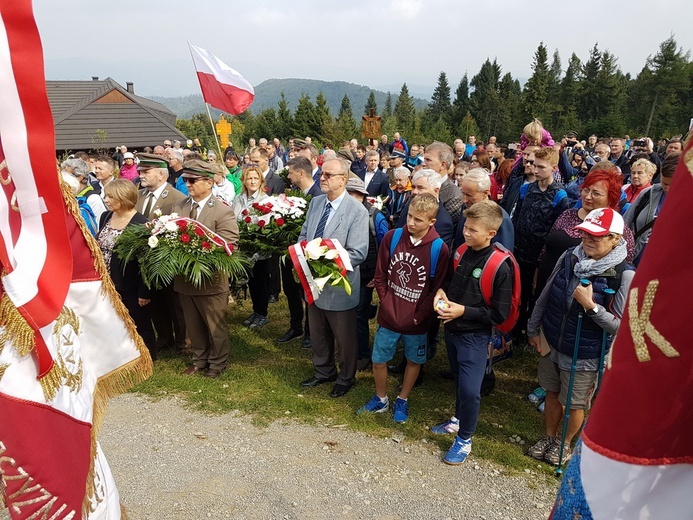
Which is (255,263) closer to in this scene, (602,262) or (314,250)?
(314,250)

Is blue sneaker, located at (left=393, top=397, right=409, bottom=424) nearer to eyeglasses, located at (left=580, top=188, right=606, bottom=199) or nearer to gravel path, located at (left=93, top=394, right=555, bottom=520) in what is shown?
gravel path, located at (left=93, top=394, right=555, bottom=520)

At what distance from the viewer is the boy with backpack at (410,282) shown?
4.20m

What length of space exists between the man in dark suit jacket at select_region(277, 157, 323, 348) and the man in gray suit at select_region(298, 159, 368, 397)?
4.09ft

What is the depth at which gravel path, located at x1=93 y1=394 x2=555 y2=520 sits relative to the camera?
3.54 meters

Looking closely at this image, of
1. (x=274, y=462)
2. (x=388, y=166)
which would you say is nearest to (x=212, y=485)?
(x=274, y=462)

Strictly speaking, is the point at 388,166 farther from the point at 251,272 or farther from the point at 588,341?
the point at 588,341

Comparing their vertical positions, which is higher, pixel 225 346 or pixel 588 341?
pixel 588 341

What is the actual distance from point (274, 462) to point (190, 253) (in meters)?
2.19

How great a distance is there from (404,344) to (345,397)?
3.41 feet

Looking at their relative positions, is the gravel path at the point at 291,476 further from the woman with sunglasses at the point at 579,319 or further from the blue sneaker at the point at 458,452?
the woman with sunglasses at the point at 579,319

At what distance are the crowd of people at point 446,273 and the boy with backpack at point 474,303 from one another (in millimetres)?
10

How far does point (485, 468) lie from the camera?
3953 mm

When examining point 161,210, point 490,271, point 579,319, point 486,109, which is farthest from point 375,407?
point 486,109

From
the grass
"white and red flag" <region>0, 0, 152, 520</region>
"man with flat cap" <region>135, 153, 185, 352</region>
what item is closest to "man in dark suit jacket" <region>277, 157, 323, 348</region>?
the grass
